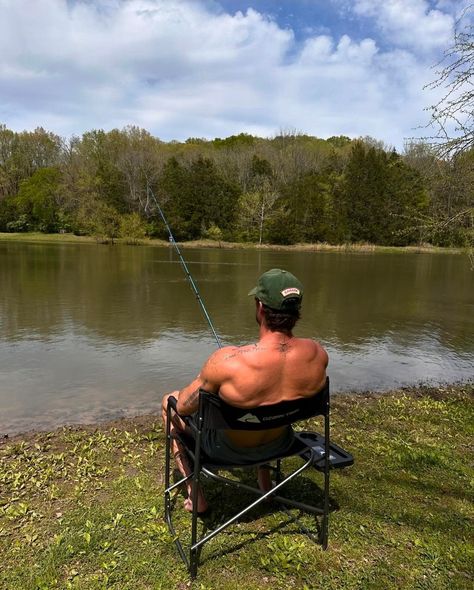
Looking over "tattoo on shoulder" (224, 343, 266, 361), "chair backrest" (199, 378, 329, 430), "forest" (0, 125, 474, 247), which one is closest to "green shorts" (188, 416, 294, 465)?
"chair backrest" (199, 378, 329, 430)

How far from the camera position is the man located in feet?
8.42

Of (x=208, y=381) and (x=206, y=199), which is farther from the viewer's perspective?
(x=206, y=199)

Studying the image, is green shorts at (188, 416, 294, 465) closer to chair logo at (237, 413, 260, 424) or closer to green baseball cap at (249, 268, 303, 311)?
chair logo at (237, 413, 260, 424)

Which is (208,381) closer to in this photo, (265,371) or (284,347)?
(265,371)

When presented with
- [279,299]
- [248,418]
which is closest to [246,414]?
[248,418]

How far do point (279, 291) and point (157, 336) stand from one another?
29.1 feet

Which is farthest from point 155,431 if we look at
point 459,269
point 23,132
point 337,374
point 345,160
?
point 23,132

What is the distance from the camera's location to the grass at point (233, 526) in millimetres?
2721

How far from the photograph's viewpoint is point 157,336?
1124cm

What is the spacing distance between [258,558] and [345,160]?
75750 millimetres

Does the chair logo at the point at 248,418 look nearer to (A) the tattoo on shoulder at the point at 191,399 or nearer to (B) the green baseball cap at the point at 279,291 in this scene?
(A) the tattoo on shoulder at the point at 191,399

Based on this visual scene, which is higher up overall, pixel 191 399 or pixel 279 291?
pixel 279 291

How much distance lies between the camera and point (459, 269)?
3347 cm

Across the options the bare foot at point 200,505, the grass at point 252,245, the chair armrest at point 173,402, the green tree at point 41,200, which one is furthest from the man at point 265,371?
Answer: the green tree at point 41,200
